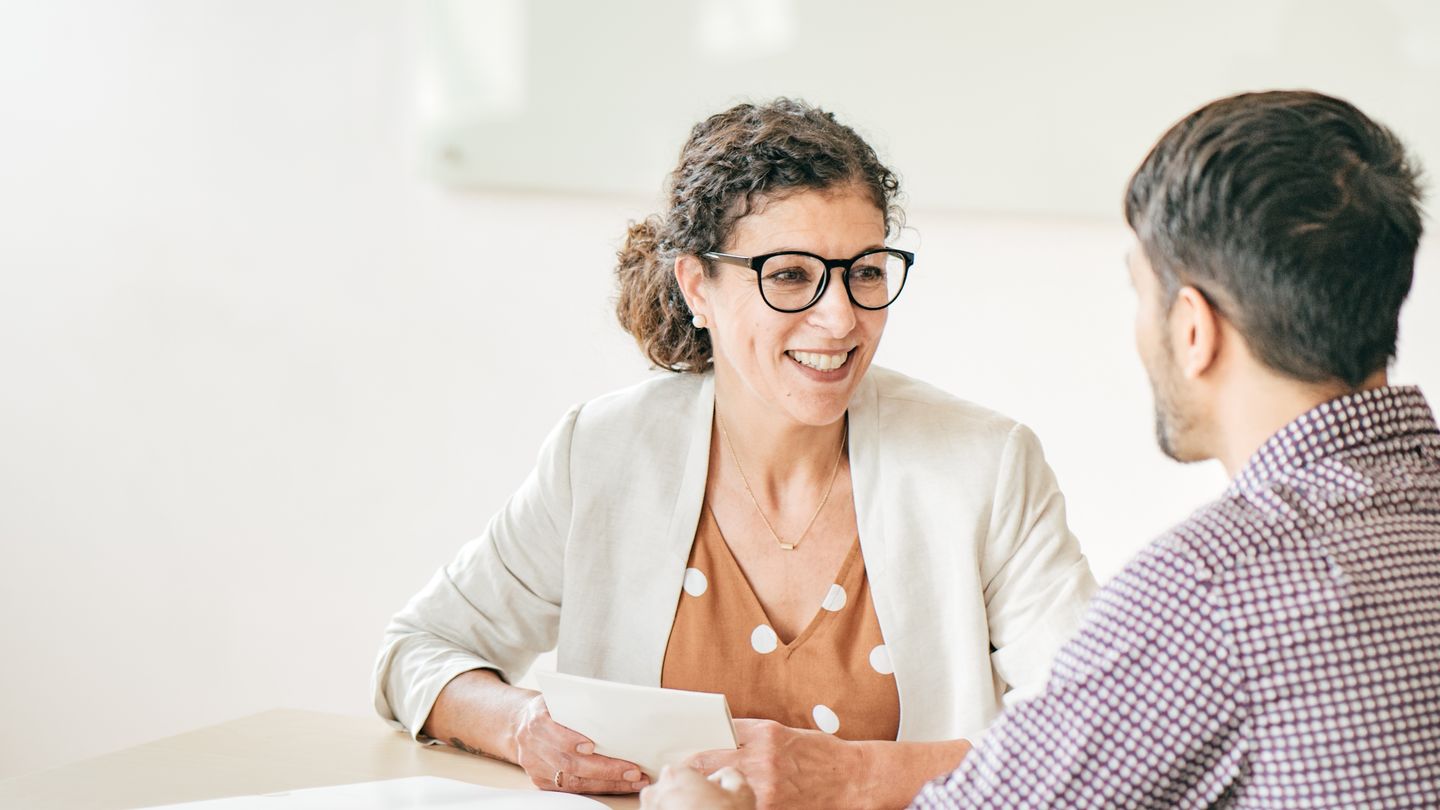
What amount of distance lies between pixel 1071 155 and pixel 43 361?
229 cm

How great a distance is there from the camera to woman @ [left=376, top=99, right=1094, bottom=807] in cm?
163

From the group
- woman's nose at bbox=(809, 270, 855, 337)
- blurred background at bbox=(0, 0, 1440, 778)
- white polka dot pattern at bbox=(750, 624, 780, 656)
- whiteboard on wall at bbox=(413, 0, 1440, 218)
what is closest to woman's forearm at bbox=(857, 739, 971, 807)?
white polka dot pattern at bbox=(750, 624, 780, 656)

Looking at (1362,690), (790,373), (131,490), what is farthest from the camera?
(131,490)

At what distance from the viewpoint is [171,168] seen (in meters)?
3.00

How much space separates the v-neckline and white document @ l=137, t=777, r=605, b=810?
15.6 inches

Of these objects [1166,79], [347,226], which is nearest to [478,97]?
[347,226]

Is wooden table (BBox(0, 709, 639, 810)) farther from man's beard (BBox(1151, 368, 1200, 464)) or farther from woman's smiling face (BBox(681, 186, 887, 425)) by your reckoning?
man's beard (BBox(1151, 368, 1200, 464))

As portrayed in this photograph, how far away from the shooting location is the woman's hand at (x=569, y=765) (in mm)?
1407

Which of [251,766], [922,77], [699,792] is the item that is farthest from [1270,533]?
[922,77]

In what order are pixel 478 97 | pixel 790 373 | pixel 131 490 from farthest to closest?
pixel 131 490 → pixel 478 97 → pixel 790 373

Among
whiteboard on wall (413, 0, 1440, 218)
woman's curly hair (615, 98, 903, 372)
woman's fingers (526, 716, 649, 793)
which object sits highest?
whiteboard on wall (413, 0, 1440, 218)

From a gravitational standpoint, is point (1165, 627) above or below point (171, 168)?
below

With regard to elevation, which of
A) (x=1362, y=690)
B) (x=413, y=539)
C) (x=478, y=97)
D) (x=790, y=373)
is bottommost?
(x=413, y=539)

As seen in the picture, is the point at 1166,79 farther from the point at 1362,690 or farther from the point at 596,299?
the point at 1362,690
